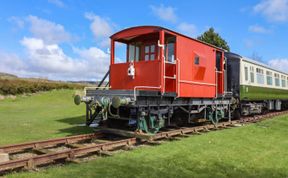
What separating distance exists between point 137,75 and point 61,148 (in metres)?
3.90

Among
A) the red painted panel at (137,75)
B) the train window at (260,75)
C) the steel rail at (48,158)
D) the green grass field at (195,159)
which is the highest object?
the train window at (260,75)

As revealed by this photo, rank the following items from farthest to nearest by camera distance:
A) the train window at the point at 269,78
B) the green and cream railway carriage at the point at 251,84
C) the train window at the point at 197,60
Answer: the train window at the point at 269,78 < the green and cream railway carriage at the point at 251,84 < the train window at the point at 197,60

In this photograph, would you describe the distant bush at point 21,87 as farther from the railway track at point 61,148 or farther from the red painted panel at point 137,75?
the railway track at point 61,148

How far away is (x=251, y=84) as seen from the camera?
18.7m

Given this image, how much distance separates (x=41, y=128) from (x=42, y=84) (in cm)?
3109

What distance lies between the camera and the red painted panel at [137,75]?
1137 centimetres

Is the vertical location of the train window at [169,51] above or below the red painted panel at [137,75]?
above

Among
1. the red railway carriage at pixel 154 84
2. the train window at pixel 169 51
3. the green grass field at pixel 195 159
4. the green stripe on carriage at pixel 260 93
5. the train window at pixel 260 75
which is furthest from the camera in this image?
the train window at pixel 260 75

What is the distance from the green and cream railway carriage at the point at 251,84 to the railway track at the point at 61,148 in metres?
5.51

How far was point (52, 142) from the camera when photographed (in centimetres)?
965

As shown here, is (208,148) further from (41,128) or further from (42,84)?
(42,84)

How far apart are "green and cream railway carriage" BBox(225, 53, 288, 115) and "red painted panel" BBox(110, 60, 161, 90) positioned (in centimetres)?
699

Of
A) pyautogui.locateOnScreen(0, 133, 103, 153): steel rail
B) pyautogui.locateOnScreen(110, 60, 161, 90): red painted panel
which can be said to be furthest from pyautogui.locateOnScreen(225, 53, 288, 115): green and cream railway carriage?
pyautogui.locateOnScreen(0, 133, 103, 153): steel rail

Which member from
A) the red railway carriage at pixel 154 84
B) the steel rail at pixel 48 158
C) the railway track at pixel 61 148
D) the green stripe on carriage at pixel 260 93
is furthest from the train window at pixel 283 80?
the steel rail at pixel 48 158
